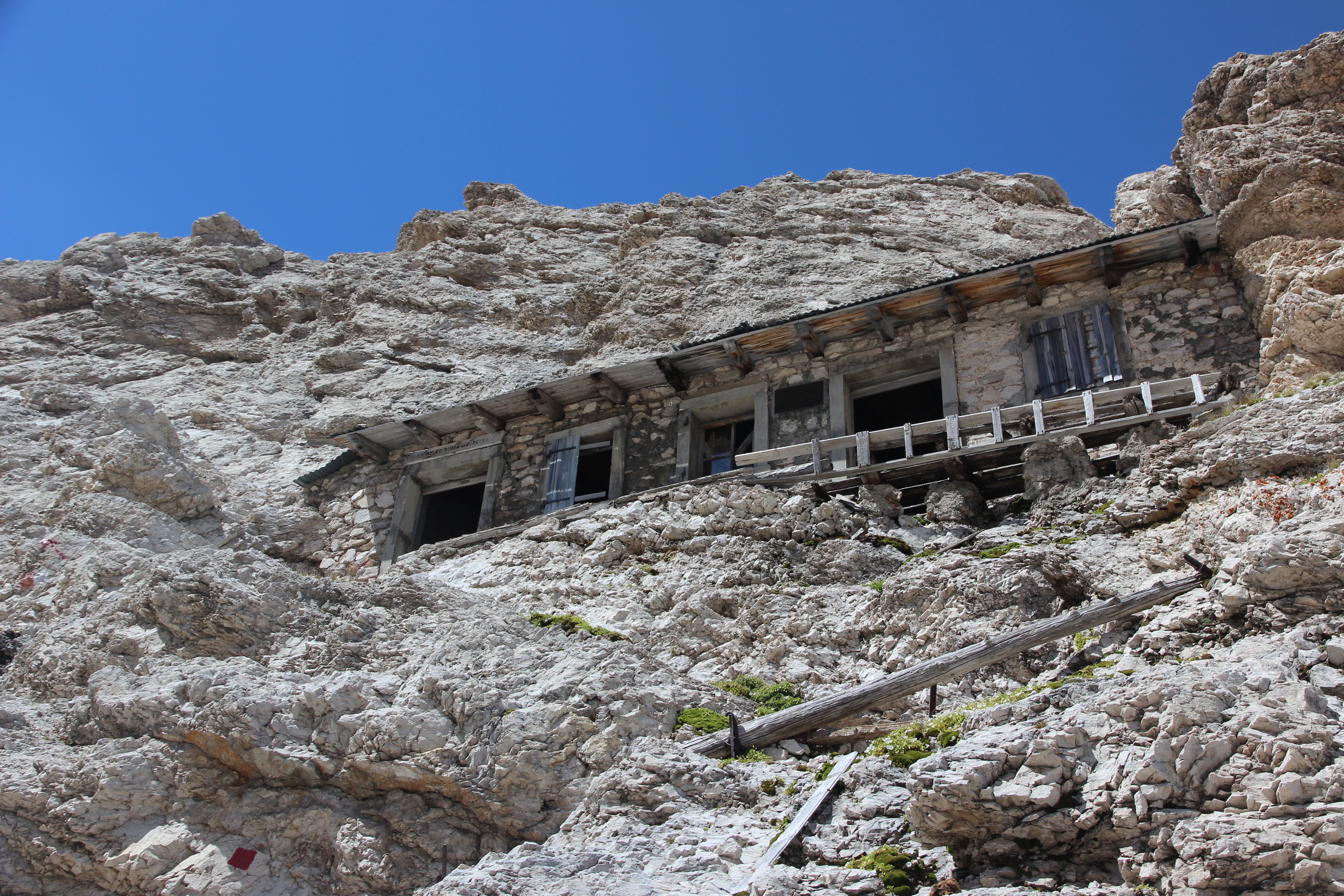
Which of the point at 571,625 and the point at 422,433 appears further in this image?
the point at 422,433

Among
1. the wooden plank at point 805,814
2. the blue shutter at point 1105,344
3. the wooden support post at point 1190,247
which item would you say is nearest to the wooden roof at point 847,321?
the wooden support post at point 1190,247

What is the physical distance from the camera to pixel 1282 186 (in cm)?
1199

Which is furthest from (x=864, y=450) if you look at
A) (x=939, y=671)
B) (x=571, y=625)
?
(x=939, y=671)

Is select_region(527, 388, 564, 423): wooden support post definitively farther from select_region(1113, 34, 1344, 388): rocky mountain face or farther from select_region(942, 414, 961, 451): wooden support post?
select_region(1113, 34, 1344, 388): rocky mountain face

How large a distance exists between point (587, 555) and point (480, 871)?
590 cm

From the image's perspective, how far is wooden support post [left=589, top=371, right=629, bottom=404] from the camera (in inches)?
581

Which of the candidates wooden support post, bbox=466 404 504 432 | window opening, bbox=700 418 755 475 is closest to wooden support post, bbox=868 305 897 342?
window opening, bbox=700 418 755 475

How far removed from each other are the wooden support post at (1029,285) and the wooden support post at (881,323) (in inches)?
69.2

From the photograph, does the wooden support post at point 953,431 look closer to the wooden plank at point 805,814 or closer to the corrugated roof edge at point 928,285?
the corrugated roof edge at point 928,285

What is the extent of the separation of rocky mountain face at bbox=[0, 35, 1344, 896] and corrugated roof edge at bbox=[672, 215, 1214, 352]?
80 cm

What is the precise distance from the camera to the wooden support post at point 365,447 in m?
15.6

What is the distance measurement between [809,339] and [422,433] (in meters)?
6.15

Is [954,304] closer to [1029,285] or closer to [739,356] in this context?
[1029,285]

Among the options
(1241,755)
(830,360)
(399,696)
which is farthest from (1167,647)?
(830,360)
